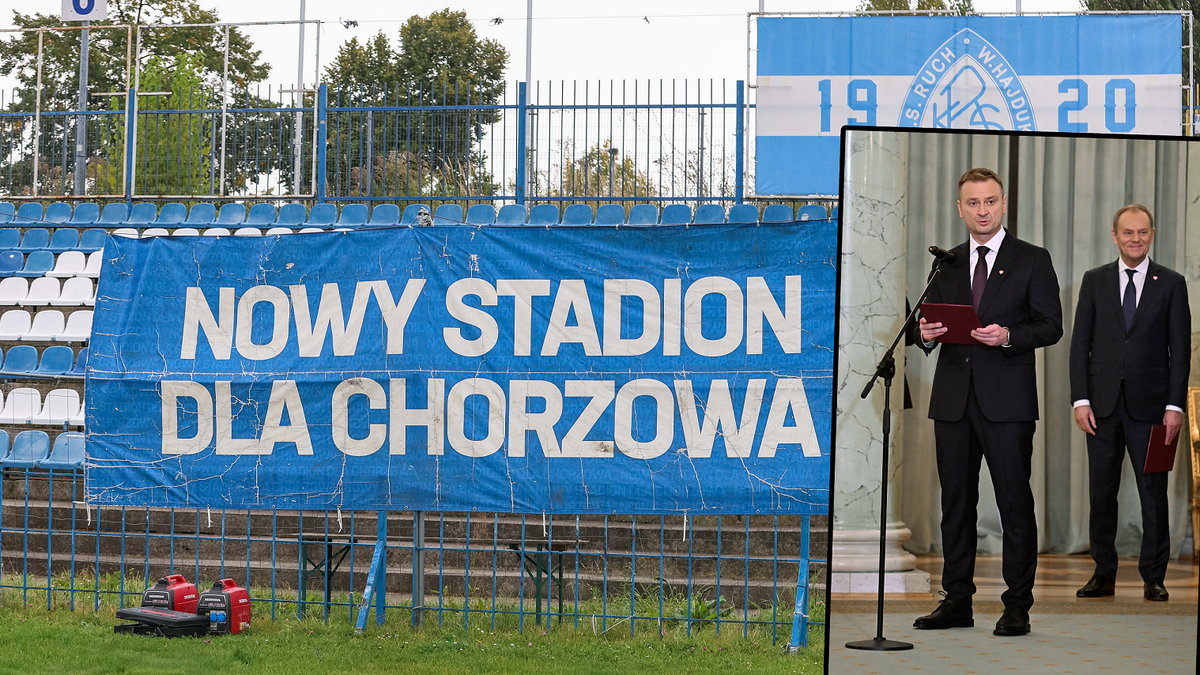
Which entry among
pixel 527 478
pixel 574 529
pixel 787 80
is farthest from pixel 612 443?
pixel 787 80

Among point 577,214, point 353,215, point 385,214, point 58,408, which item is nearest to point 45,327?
point 58,408

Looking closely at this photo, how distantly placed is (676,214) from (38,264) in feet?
23.0

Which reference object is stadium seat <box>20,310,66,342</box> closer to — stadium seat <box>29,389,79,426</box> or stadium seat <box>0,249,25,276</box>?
stadium seat <box>29,389,79,426</box>

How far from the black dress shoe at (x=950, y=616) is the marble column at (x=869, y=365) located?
7cm

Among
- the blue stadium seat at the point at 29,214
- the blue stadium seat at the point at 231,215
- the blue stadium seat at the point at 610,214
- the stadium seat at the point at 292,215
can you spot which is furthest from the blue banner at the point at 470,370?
the blue stadium seat at the point at 29,214

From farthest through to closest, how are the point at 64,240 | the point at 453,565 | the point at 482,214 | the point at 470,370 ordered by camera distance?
the point at 64,240 < the point at 482,214 < the point at 453,565 < the point at 470,370

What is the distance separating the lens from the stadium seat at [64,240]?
47.7 feet

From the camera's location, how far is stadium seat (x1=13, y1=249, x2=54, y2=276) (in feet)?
45.4

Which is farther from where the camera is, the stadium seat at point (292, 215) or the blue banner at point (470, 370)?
the stadium seat at point (292, 215)

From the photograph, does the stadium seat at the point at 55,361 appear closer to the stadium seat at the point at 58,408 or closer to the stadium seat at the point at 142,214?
the stadium seat at the point at 58,408

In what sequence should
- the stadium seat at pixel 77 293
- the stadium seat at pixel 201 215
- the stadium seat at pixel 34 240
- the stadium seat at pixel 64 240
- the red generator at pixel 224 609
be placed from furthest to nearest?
the stadium seat at pixel 34 240 → the stadium seat at pixel 64 240 → the stadium seat at pixel 201 215 → the stadium seat at pixel 77 293 → the red generator at pixel 224 609

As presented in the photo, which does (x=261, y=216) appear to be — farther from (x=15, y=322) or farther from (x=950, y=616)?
(x=950, y=616)

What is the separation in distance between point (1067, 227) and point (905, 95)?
9.95 meters

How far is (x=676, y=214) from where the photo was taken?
1316cm
